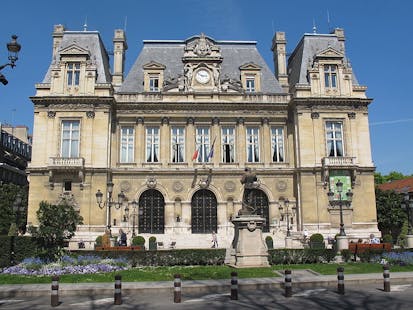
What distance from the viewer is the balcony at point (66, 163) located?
121ft

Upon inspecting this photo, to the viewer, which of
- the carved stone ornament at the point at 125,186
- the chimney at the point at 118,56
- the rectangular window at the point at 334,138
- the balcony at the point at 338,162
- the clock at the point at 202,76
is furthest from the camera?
the chimney at the point at 118,56

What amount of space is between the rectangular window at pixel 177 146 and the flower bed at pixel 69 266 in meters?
19.0

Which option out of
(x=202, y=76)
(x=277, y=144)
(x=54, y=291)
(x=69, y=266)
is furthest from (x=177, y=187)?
(x=54, y=291)

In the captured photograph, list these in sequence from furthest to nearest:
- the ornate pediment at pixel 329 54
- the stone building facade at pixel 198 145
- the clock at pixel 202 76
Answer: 1. the clock at pixel 202 76
2. the ornate pediment at pixel 329 54
3. the stone building facade at pixel 198 145

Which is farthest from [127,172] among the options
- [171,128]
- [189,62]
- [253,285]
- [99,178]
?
[253,285]

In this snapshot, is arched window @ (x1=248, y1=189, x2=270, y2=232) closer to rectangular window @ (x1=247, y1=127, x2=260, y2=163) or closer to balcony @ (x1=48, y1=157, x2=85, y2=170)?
rectangular window @ (x1=247, y1=127, x2=260, y2=163)

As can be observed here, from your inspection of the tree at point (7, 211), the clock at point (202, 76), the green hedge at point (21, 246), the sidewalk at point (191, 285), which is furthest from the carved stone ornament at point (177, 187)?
the sidewalk at point (191, 285)

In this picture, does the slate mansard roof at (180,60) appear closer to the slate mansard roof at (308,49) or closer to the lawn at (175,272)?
the slate mansard roof at (308,49)

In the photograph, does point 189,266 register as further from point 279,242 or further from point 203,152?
point 203,152

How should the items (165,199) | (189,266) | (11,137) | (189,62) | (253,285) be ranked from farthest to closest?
(11,137)
(189,62)
(165,199)
(189,266)
(253,285)

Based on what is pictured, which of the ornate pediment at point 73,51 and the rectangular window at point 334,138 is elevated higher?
the ornate pediment at point 73,51

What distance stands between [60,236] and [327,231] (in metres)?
23.5

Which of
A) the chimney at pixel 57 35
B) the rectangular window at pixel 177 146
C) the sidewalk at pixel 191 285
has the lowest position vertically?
the sidewalk at pixel 191 285

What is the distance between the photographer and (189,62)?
42.0 meters
